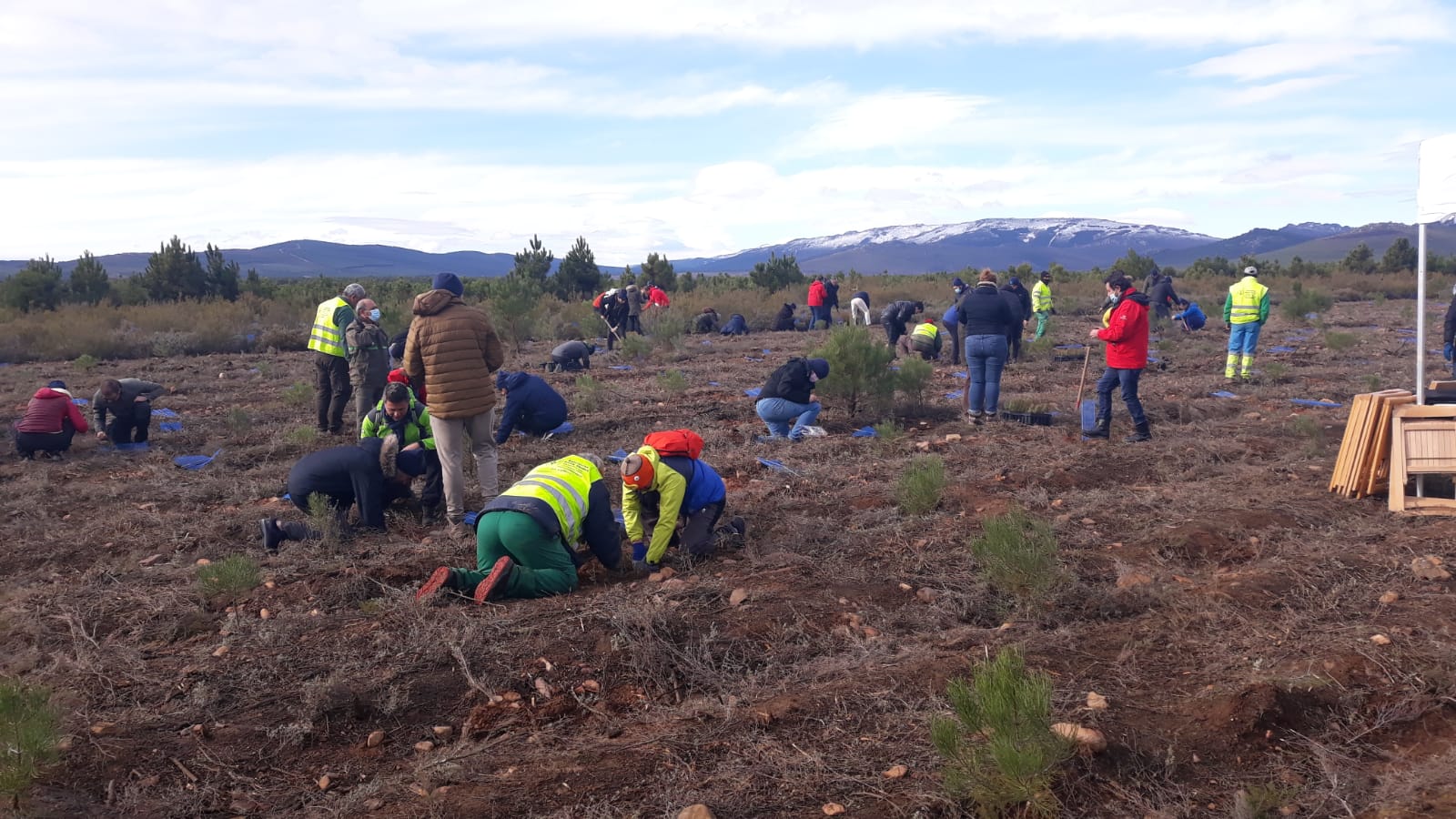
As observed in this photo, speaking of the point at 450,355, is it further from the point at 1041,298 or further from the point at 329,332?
the point at 1041,298

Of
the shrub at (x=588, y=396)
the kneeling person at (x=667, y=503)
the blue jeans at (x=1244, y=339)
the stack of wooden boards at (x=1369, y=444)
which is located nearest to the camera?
the kneeling person at (x=667, y=503)

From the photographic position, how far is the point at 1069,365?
49.6 feet

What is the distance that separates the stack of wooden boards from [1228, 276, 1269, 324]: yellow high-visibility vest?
20.3ft

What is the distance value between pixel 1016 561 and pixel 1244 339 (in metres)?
9.42

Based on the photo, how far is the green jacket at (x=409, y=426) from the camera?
7.03 meters

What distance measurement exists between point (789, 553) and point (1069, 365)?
10.5 metres

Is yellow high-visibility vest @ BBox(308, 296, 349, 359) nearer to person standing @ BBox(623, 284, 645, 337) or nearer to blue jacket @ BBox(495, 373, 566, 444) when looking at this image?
blue jacket @ BBox(495, 373, 566, 444)

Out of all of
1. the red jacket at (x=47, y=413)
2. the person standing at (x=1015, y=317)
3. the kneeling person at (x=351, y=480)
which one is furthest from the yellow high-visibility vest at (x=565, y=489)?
the red jacket at (x=47, y=413)

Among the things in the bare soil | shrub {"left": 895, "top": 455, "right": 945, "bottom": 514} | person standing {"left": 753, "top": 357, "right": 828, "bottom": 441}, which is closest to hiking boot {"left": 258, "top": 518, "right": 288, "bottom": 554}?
the bare soil

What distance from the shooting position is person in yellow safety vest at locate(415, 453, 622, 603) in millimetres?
5199

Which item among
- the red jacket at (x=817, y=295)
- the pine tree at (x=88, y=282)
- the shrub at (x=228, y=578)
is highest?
the pine tree at (x=88, y=282)

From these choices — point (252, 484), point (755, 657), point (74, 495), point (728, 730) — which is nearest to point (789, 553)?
point (755, 657)

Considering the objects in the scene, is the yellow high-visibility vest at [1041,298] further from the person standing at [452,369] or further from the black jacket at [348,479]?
the black jacket at [348,479]

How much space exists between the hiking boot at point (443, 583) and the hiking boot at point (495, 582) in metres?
0.10
